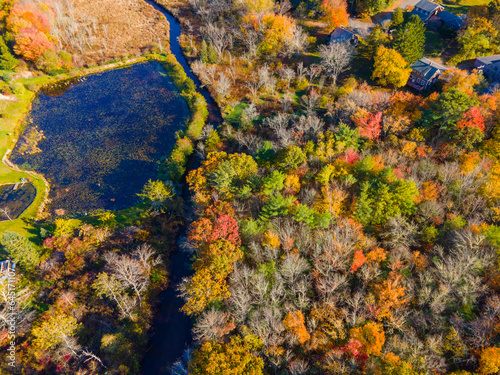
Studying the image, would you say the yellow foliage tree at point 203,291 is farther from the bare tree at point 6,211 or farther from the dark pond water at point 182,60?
the dark pond water at point 182,60

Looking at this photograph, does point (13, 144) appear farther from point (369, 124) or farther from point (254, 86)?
point (369, 124)

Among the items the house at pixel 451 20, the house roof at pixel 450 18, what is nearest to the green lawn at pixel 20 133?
the house at pixel 451 20

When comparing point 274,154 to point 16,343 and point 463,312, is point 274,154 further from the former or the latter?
point 16,343

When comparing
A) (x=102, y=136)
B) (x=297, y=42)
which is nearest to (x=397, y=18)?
(x=297, y=42)

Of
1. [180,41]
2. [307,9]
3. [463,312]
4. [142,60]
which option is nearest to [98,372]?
[463,312]

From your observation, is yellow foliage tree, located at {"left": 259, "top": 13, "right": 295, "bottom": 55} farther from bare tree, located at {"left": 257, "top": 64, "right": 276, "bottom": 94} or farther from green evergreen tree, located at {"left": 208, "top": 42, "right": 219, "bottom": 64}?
green evergreen tree, located at {"left": 208, "top": 42, "right": 219, "bottom": 64}
